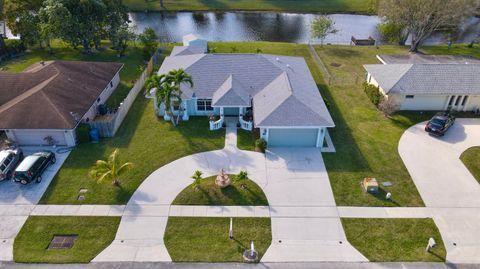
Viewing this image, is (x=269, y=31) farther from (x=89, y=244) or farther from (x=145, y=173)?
(x=89, y=244)

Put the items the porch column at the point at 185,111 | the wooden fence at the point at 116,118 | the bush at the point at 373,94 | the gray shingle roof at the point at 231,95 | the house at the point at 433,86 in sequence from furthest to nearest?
the bush at the point at 373,94 < the house at the point at 433,86 < the porch column at the point at 185,111 < the gray shingle roof at the point at 231,95 < the wooden fence at the point at 116,118

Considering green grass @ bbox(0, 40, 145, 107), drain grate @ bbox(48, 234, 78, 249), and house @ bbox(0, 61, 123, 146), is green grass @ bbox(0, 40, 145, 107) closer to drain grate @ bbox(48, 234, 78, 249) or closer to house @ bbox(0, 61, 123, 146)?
house @ bbox(0, 61, 123, 146)

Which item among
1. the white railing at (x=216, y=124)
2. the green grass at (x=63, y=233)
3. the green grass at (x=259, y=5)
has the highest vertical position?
the green grass at (x=259, y=5)

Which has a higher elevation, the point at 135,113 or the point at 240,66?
the point at 240,66

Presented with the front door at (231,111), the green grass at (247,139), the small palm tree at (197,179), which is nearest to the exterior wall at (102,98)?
the front door at (231,111)

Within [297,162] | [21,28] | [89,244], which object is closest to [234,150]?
[297,162]

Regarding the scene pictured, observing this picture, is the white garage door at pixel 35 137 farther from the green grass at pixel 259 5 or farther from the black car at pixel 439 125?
the green grass at pixel 259 5
